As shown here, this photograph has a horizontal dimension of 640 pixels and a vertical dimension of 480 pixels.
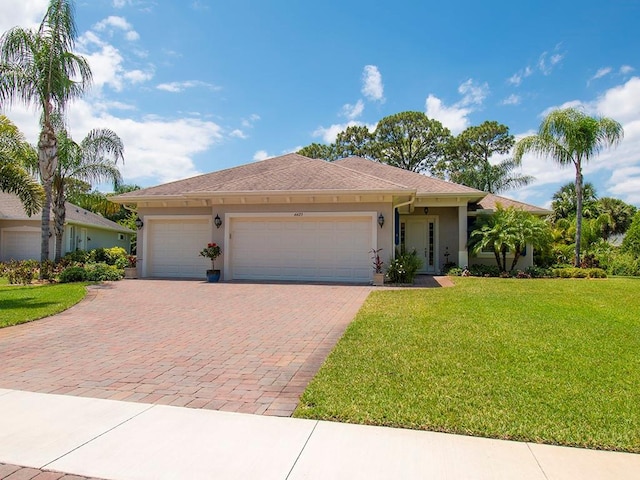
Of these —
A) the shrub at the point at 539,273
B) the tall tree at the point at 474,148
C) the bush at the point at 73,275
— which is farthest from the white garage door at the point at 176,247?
the tall tree at the point at 474,148

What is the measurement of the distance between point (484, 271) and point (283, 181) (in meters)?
8.91

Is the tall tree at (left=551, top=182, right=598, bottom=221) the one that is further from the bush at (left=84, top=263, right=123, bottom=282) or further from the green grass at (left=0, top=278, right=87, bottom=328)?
the green grass at (left=0, top=278, right=87, bottom=328)

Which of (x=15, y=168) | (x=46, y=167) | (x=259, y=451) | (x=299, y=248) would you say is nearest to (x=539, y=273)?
(x=299, y=248)

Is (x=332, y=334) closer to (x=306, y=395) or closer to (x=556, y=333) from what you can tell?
(x=306, y=395)

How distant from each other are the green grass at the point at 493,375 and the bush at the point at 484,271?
762cm

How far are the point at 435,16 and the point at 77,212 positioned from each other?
80.8 feet

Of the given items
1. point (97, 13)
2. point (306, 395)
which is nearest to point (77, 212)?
point (97, 13)

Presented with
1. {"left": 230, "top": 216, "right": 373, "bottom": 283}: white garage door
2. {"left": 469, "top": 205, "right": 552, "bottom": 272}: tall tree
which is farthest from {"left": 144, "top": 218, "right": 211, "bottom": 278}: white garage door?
{"left": 469, "top": 205, "right": 552, "bottom": 272}: tall tree

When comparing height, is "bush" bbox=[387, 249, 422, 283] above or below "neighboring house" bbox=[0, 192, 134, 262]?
below

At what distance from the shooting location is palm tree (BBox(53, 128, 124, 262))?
60.2 ft

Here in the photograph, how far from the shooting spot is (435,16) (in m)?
12.8

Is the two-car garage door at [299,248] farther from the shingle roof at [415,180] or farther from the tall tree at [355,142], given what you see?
the tall tree at [355,142]

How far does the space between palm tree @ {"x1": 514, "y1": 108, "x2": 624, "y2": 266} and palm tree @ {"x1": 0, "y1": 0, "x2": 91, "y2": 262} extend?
18.6 metres

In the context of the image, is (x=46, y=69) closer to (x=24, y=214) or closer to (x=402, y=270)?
(x=24, y=214)
